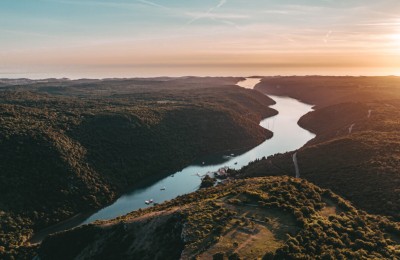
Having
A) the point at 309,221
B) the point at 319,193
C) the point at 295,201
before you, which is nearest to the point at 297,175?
the point at 319,193

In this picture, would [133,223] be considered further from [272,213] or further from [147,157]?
[147,157]

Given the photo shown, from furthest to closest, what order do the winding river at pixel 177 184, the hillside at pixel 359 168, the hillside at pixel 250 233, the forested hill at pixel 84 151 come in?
the winding river at pixel 177 184, the forested hill at pixel 84 151, the hillside at pixel 359 168, the hillside at pixel 250 233

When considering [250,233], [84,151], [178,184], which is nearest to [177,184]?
[178,184]

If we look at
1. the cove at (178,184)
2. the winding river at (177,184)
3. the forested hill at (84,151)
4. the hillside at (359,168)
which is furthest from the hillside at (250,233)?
the cove at (178,184)

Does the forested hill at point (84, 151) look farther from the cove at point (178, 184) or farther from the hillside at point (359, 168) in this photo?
the hillside at point (359, 168)

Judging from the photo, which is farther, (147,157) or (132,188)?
(147,157)

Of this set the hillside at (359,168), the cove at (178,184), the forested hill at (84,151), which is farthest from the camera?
the cove at (178,184)
